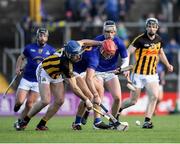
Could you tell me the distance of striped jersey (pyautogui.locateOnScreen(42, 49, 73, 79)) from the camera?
17.6 meters

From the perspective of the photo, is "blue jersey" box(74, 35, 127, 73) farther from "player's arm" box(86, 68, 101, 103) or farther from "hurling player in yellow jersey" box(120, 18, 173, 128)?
"hurling player in yellow jersey" box(120, 18, 173, 128)

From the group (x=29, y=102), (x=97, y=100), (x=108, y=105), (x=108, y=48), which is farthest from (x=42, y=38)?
(x=108, y=105)

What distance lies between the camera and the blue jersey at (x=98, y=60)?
61.2 ft

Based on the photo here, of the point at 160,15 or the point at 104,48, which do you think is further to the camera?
the point at 160,15

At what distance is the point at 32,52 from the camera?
67.1 ft

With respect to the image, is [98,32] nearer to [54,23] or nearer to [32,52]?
[54,23]

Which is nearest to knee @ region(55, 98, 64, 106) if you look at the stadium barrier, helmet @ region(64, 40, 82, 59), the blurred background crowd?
helmet @ region(64, 40, 82, 59)

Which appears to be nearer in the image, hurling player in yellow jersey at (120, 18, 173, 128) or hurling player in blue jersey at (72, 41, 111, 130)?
hurling player in blue jersey at (72, 41, 111, 130)

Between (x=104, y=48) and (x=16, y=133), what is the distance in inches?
108

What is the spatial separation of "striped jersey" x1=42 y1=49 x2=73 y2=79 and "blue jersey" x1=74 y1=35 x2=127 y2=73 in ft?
2.67

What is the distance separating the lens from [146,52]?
20.1 metres

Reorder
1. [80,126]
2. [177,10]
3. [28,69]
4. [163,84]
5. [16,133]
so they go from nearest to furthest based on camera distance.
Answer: [16,133] → [80,126] → [28,69] → [163,84] → [177,10]

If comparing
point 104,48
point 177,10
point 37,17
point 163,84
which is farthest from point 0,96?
point 104,48

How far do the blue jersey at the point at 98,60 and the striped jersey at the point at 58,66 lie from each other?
82 centimetres
